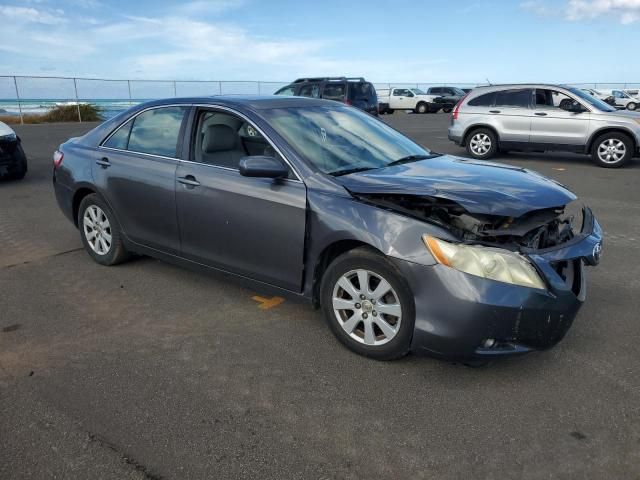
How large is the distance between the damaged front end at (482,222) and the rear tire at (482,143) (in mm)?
9734

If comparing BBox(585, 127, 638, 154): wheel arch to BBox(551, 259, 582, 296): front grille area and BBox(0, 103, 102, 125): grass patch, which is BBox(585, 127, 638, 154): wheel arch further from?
BBox(0, 103, 102, 125): grass patch

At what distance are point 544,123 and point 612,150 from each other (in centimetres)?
149

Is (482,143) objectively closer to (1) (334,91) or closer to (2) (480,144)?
(2) (480,144)

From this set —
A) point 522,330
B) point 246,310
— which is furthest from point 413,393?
point 246,310

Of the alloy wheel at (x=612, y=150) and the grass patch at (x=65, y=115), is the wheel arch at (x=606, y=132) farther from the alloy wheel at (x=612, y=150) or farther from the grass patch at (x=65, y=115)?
the grass patch at (x=65, y=115)

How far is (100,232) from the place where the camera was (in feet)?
17.1

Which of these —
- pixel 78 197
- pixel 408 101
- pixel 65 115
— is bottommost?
pixel 65 115

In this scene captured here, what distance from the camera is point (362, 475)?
8.15 feet

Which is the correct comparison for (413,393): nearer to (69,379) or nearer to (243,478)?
(243,478)

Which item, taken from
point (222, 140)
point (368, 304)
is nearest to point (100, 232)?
point (222, 140)

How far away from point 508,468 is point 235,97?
3304mm

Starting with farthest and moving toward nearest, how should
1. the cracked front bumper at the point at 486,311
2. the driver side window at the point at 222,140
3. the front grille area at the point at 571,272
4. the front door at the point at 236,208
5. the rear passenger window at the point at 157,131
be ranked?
the rear passenger window at the point at 157,131 → the driver side window at the point at 222,140 → the front door at the point at 236,208 → the front grille area at the point at 571,272 → the cracked front bumper at the point at 486,311

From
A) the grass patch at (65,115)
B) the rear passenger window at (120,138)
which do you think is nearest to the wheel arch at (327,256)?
the rear passenger window at (120,138)

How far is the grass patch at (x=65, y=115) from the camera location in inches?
1042
